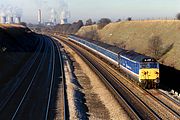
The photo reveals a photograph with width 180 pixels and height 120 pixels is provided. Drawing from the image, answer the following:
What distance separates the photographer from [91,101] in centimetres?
2867

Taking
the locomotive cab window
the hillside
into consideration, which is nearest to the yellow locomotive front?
the locomotive cab window

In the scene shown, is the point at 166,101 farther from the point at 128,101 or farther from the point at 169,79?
the point at 169,79

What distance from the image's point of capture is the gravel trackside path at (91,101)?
2402 cm

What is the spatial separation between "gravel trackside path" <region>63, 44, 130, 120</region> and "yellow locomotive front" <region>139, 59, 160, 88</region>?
3.27 m

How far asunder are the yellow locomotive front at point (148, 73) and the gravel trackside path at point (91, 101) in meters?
3.27

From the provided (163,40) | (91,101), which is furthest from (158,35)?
(91,101)

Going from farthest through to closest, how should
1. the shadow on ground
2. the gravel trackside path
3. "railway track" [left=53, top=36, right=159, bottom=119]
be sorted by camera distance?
the shadow on ground → the gravel trackside path → "railway track" [left=53, top=36, right=159, bottom=119]

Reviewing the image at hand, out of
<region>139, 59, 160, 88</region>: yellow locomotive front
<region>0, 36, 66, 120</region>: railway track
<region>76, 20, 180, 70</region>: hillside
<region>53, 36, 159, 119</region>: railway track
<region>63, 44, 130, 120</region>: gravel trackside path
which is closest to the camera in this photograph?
<region>53, 36, 159, 119</region>: railway track

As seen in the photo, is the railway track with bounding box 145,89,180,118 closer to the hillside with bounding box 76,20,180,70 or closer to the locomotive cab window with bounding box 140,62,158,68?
the locomotive cab window with bounding box 140,62,158,68

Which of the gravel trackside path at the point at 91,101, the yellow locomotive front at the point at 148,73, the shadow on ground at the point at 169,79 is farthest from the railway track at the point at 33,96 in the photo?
the shadow on ground at the point at 169,79

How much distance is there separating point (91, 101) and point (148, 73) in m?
6.29

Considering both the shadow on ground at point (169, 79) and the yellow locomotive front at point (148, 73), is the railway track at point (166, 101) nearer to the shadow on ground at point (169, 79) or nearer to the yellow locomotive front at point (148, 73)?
the yellow locomotive front at point (148, 73)

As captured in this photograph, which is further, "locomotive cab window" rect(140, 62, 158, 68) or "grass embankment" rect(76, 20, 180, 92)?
"grass embankment" rect(76, 20, 180, 92)

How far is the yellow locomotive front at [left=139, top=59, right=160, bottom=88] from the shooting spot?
3200cm
